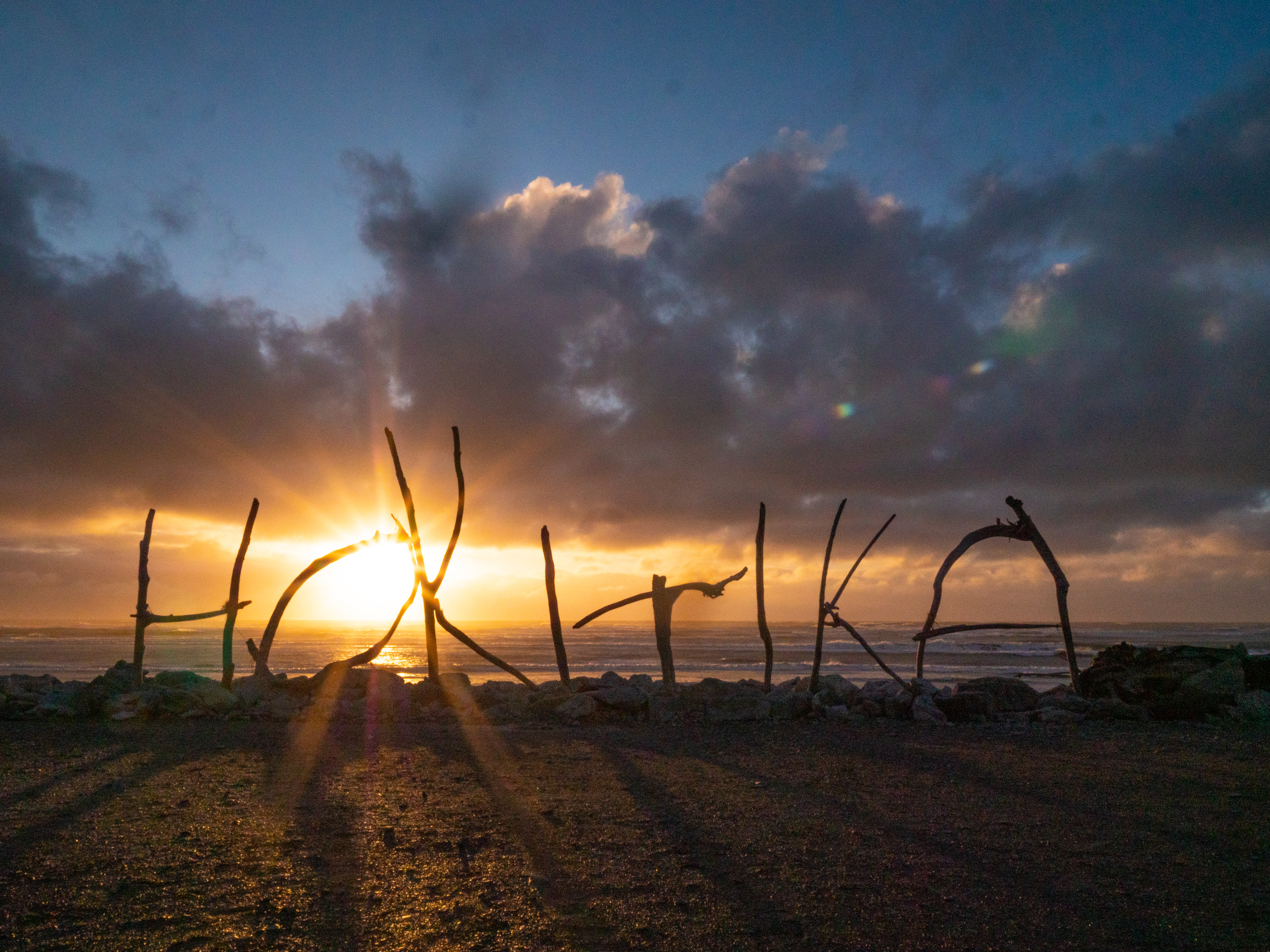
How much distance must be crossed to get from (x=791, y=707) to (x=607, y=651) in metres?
33.9

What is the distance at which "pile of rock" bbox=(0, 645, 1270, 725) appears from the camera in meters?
12.2

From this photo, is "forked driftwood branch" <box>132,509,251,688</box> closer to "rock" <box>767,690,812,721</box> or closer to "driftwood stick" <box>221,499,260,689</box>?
"driftwood stick" <box>221,499,260,689</box>

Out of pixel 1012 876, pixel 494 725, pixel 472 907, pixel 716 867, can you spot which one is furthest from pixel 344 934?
pixel 494 725

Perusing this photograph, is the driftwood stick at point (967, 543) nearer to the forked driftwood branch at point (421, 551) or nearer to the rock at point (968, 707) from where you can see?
the rock at point (968, 707)

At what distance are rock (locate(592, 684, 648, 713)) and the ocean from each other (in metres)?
9.39

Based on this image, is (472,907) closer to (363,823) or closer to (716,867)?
(716,867)

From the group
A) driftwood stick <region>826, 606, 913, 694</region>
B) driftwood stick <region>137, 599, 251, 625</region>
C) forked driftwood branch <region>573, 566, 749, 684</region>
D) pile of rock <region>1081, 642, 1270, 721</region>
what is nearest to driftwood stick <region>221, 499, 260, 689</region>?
driftwood stick <region>137, 599, 251, 625</region>

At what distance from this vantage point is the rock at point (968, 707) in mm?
12281

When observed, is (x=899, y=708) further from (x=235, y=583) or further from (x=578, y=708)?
(x=235, y=583)

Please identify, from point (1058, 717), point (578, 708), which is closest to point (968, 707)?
point (1058, 717)

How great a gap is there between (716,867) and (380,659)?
3941cm

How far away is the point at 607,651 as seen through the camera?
45.7m

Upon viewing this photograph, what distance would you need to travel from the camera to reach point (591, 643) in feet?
174

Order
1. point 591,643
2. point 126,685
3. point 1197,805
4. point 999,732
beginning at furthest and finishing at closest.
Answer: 1. point 591,643
2. point 126,685
3. point 999,732
4. point 1197,805
